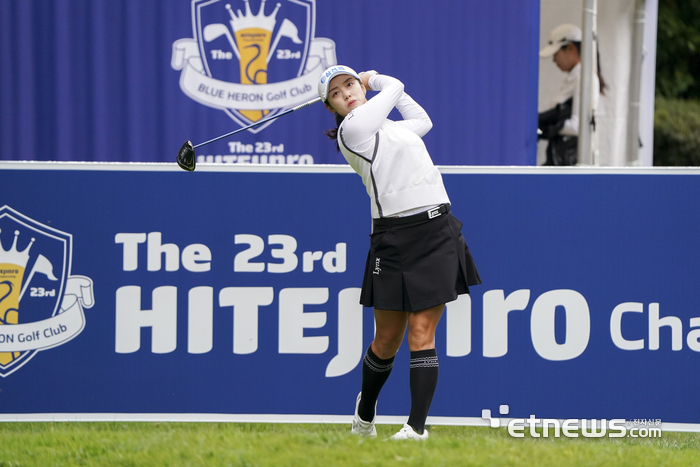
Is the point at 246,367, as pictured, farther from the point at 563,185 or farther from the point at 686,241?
the point at 686,241

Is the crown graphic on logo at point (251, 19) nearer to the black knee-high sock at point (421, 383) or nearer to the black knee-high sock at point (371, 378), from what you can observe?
the black knee-high sock at point (371, 378)

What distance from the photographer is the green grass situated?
2.60 meters

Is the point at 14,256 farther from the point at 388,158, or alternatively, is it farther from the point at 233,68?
the point at 233,68

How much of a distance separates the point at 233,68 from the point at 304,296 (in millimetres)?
2366

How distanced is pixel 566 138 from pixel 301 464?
476 centimetres

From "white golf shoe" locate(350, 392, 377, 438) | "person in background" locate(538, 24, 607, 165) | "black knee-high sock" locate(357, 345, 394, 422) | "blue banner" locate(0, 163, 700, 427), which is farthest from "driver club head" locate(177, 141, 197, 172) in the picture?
"person in background" locate(538, 24, 607, 165)

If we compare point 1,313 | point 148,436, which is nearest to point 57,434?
point 148,436

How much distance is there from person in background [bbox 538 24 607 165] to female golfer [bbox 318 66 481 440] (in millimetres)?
3763

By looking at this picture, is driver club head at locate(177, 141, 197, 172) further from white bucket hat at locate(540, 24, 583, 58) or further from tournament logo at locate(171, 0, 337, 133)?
white bucket hat at locate(540, 24, 583, 58)

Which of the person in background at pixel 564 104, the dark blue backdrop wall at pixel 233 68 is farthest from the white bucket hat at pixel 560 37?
the dark blue backdrop wall at pixel 233 68

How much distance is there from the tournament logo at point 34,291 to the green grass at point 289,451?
442 mm

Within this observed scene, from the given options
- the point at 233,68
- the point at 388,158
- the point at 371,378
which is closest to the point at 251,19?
the point at 233,68

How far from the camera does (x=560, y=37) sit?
21.1 ft

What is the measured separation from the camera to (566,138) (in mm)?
6465
